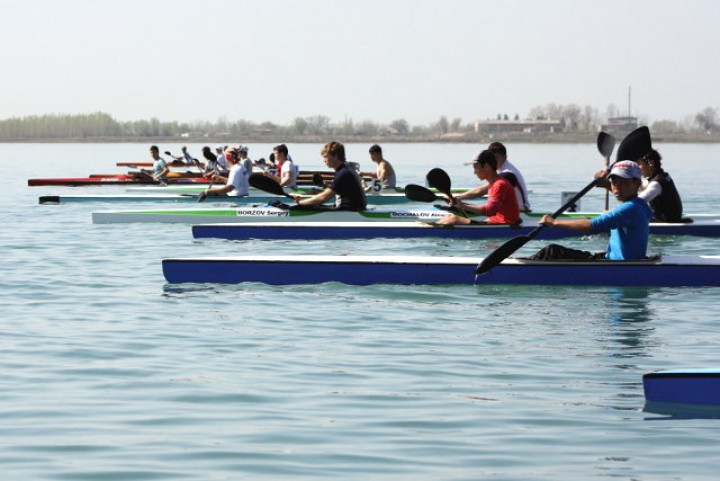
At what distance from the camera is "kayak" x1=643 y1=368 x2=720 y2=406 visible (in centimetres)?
696

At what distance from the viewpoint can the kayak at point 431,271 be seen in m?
11.9

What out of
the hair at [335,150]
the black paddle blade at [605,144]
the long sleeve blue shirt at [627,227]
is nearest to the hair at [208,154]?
the black paddle blade at [605,144]

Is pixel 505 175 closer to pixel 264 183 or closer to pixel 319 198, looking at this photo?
pixel 319 198

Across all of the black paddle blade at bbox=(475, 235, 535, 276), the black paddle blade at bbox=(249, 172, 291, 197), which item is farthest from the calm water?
the black paddle blade at bbox=(249, 172, 291, 197)

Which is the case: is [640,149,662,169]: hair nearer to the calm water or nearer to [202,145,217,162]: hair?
the calm water

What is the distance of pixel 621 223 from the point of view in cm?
1125

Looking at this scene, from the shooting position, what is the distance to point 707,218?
723 inches

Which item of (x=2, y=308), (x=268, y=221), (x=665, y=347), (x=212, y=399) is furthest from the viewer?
(x=268, y=221)

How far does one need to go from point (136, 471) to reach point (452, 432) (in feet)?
5.68

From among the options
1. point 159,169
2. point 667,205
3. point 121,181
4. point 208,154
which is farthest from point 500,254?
point 159,169

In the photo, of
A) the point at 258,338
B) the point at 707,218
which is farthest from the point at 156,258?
the point at 707,218

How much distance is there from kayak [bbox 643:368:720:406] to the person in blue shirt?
12.4 ft

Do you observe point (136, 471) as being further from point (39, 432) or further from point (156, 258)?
point (156, 258)

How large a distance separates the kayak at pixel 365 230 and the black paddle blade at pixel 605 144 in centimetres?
126
